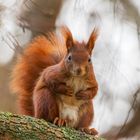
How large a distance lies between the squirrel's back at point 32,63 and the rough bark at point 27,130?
0.63 m

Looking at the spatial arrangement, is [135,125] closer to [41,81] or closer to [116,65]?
[116,65]

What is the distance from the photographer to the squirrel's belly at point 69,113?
320 centimetres

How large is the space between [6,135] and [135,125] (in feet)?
4.47

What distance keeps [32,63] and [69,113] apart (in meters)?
0.52

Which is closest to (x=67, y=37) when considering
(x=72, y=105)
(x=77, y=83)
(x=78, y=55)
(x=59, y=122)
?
(x=78, y=55)

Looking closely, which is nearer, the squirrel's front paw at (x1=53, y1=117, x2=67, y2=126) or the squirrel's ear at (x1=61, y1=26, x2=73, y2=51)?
the squirrel's front paw at (x1=53, y1=117, x2=67, y2=126)

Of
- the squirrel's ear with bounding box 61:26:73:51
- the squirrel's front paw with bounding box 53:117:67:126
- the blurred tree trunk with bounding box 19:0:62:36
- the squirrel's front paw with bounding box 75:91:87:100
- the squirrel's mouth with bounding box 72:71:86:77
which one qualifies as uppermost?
the blurred tree trunk with bounding box 19:0:62:36

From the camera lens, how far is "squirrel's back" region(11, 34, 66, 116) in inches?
139

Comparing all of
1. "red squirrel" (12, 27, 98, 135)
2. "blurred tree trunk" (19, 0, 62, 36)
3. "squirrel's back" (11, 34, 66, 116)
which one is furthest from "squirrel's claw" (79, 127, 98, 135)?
"blurred tree trunk" (19, 0, 62, 36)

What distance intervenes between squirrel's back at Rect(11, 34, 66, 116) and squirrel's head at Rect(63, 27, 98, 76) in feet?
0.75

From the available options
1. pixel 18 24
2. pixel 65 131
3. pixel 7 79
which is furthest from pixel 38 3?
pixel 65 131

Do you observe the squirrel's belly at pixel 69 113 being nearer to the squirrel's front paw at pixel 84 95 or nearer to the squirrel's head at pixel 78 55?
the squirrel's front paw at pixel 84 95

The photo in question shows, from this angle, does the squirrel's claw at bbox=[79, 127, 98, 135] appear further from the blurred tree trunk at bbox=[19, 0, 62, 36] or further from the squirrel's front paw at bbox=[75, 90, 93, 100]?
the blurred tree trunk at bbox=[19, 0, 62, 36]

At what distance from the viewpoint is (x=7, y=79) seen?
3.98 meters
